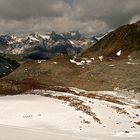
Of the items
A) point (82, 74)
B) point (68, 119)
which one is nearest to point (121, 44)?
point (82, 74)

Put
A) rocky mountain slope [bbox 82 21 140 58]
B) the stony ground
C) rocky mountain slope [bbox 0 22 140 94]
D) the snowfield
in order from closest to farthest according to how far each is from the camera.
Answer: the snowfield → rocky mountain slope [bbox 0 22 140 94] → the stony ground → rocky mountain slope [bbox 82 21 140 58]

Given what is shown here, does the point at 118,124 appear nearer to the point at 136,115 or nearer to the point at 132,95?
the point at 136,115

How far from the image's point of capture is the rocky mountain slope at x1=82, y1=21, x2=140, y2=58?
124m

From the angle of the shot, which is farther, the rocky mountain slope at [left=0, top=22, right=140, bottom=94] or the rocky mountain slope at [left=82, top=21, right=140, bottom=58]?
the rocky mountain slope at [left=82, top=21, right=140, bottom=58]

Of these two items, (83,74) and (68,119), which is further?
(83,74)

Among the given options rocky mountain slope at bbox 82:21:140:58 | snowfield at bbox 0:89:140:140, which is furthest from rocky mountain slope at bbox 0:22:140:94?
snowfield at bbox 0:89:140:140

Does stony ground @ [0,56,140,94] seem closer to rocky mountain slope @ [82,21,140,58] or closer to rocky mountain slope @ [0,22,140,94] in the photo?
rocky mountain slope @ [0,22,140,94]

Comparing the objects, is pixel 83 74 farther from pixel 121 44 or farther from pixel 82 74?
pixel 121 44

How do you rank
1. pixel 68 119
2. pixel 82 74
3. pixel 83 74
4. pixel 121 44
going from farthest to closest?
pixel 121 44 → pixel 82 74 → pixel 83 74 → pixel 68 119

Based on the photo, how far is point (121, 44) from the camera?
132m

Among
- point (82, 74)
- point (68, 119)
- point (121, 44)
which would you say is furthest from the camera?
point (121, 44)

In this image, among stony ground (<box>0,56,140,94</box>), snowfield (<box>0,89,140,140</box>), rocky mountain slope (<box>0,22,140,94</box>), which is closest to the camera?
snowfield (<box>0,89,140,140</box>)

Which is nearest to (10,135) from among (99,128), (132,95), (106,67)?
(99,128)

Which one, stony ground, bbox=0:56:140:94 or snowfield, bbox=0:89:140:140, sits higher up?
stony ground, bbox=0:56:140:94
